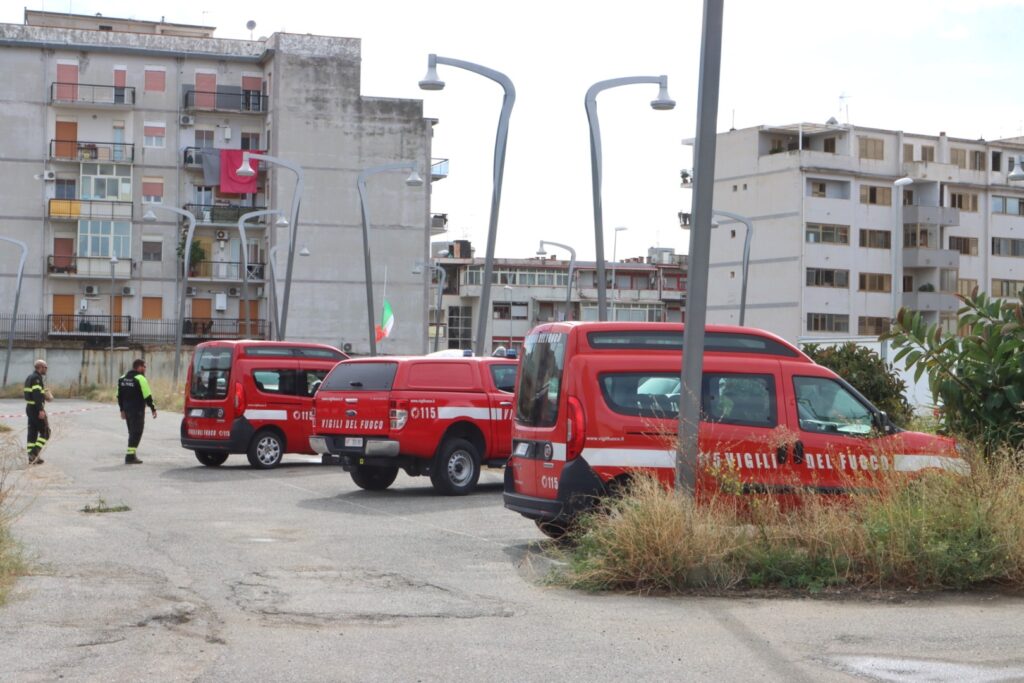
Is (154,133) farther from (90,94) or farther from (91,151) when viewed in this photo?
(90,94)

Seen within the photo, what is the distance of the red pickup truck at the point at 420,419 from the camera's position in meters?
19.1

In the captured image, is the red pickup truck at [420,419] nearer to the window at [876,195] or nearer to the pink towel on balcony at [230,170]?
the pink towel on balcony at [230,170]

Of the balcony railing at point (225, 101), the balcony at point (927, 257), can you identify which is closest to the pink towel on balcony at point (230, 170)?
the balcony railing at point (225, 101)

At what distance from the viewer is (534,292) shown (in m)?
132

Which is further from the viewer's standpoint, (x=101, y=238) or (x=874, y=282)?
(x=874, y=282)

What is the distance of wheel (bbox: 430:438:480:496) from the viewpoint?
63.0 ft

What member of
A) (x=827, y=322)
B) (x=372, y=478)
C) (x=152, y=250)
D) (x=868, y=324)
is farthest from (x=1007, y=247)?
(x=372, y=478)

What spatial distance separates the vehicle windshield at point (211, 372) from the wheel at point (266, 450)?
3.16 feet

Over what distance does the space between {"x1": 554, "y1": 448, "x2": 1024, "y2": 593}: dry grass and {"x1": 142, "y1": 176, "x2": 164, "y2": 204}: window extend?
76.5 meters

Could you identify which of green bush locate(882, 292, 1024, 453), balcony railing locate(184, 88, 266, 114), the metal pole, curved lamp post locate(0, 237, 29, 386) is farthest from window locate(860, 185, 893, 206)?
the metal pole

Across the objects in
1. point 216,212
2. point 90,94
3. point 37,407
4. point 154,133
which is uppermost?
point 90,94

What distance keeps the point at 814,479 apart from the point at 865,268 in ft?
258

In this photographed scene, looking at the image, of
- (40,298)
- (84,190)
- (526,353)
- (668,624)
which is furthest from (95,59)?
(668,624)

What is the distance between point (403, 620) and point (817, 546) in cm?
332
